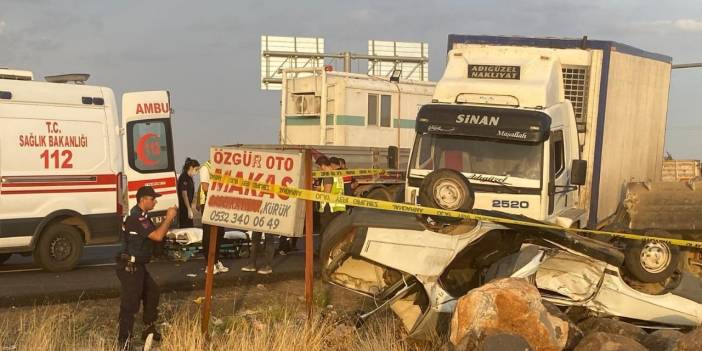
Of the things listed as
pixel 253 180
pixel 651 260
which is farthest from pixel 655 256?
pixel 253 180

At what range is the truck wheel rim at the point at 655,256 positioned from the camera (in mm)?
8211

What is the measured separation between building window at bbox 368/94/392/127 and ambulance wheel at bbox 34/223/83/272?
954 centimetres

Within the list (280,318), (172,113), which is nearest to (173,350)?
(280,318)

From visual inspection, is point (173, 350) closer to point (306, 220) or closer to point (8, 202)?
point (306, 220)

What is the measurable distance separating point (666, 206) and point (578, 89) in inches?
83.6

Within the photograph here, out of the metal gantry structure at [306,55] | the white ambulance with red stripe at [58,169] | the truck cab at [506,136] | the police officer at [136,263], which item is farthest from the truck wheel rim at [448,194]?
the metal gantry structure at [306,55]

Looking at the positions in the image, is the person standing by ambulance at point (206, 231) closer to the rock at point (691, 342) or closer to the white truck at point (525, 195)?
the white truck at point (525, 195)

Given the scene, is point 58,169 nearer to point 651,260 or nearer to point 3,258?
point 3,258

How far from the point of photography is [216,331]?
8.25 metres

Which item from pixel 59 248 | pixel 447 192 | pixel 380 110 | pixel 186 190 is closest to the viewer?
pixel 447 192

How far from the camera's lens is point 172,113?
1471 centimetres

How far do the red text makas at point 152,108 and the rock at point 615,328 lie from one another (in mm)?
8924

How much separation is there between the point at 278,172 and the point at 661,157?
10.3 m

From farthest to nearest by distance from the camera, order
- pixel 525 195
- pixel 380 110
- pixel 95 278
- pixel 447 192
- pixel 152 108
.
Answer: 1. pixel 380 110
2. pixel 152 108
3. pixel 95 278
4. pixel 525 195
5. pixel 447 192
